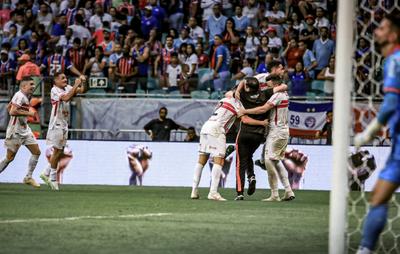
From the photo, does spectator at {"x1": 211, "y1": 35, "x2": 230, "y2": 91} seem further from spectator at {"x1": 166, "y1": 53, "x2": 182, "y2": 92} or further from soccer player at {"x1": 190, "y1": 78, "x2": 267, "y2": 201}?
soccer player at {"x1": 190, "y1": 78, "x2": 267, "y2": 201}

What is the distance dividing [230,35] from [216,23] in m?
0.76

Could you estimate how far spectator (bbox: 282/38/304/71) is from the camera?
24719mm

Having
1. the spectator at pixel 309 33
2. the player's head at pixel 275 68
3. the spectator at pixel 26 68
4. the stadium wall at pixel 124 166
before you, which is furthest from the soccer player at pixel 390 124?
the spectator at pixel 26 68

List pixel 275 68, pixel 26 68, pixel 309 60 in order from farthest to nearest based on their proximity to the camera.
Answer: pixel 26 68 → pixel 309 60 → pixel 275 68

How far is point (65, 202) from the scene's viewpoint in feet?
51.4

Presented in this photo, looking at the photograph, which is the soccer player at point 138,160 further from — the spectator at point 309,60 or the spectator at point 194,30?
the spectator at point 194,30

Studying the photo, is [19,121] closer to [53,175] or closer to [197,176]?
[53,175]

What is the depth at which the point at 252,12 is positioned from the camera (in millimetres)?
26656

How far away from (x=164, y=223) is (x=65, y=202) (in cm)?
392

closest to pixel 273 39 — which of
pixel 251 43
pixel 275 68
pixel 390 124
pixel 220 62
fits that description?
pixel 251 43

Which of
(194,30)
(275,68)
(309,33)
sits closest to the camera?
(275,68)

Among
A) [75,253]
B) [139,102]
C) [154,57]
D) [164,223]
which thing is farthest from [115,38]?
[75,253]

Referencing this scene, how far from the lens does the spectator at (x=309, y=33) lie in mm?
25188

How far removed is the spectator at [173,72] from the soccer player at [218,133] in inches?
282
